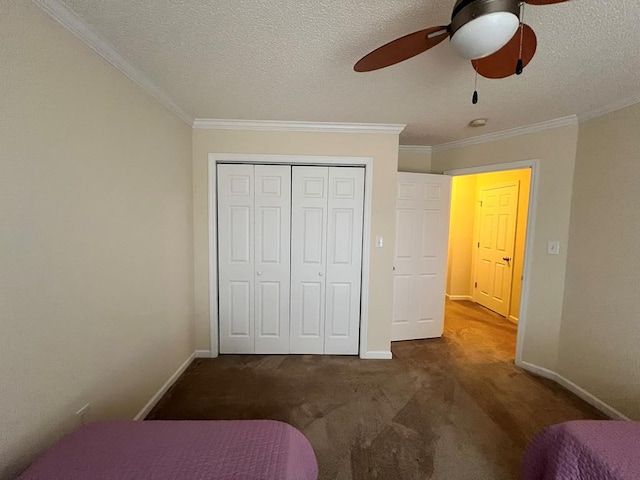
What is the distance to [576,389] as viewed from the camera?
7.36ft

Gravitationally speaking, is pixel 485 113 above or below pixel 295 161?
above

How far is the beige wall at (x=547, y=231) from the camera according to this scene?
239 cm

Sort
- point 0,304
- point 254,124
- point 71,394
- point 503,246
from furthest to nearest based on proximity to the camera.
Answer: point 503,246 → point 254,124 → point 71,394 → point 0,304

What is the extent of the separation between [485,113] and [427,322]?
88.4 inches

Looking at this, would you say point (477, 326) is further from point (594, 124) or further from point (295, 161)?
point (295, 161)

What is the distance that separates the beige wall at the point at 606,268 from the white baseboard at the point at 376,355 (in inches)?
58.2

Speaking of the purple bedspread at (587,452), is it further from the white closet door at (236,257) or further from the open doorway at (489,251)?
the white closet door at (236,257)

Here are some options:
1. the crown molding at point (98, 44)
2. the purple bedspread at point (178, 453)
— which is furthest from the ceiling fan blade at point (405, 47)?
the purple bedspread at point (178, 453)

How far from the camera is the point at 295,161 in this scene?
266 cm

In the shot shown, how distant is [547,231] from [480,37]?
2.26 m

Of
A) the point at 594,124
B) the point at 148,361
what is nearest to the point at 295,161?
the point at 148,361

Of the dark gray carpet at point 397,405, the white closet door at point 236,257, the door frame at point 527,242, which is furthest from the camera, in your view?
the white closet door at point 236,257

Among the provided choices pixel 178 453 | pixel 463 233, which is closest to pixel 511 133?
pixel 463 233

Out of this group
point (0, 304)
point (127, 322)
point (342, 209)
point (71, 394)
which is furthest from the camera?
point (342, 209)
